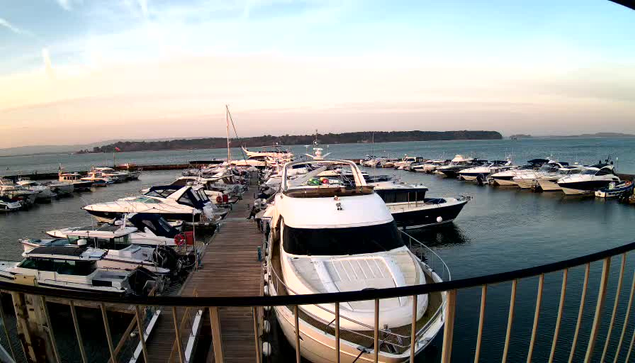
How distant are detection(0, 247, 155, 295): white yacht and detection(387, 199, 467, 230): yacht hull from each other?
48.6 ft

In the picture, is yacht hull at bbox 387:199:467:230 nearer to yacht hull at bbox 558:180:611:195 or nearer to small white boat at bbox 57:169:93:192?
yacht hull at bbox 558:180:611:195

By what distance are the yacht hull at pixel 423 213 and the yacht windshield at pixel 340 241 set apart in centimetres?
1346

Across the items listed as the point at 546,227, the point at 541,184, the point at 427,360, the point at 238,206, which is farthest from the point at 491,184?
the point at 427,360

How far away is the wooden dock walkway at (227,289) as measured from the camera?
771 cm

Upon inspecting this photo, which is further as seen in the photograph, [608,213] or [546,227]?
[608,213]

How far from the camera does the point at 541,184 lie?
35219 mm

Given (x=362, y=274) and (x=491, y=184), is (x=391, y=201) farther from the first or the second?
(x=491, y=184)

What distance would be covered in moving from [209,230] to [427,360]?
17.2m

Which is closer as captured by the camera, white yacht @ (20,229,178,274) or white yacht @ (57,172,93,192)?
white yacht @ (20,229,178,274)

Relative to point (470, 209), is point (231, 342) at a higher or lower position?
higher

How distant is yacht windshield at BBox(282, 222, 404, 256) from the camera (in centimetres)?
838

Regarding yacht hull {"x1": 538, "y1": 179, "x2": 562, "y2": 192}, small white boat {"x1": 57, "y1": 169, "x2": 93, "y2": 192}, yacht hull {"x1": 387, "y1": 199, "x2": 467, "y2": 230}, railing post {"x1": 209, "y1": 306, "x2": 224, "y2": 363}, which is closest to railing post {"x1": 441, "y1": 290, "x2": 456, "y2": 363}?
railing post {"x1": 209, "y1": 306, "x2": 224, "y2": 363}

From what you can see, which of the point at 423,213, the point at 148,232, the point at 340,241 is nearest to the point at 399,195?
the point at 423,213

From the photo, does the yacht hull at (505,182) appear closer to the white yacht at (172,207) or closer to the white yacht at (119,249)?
the white yacht at (172,207)
